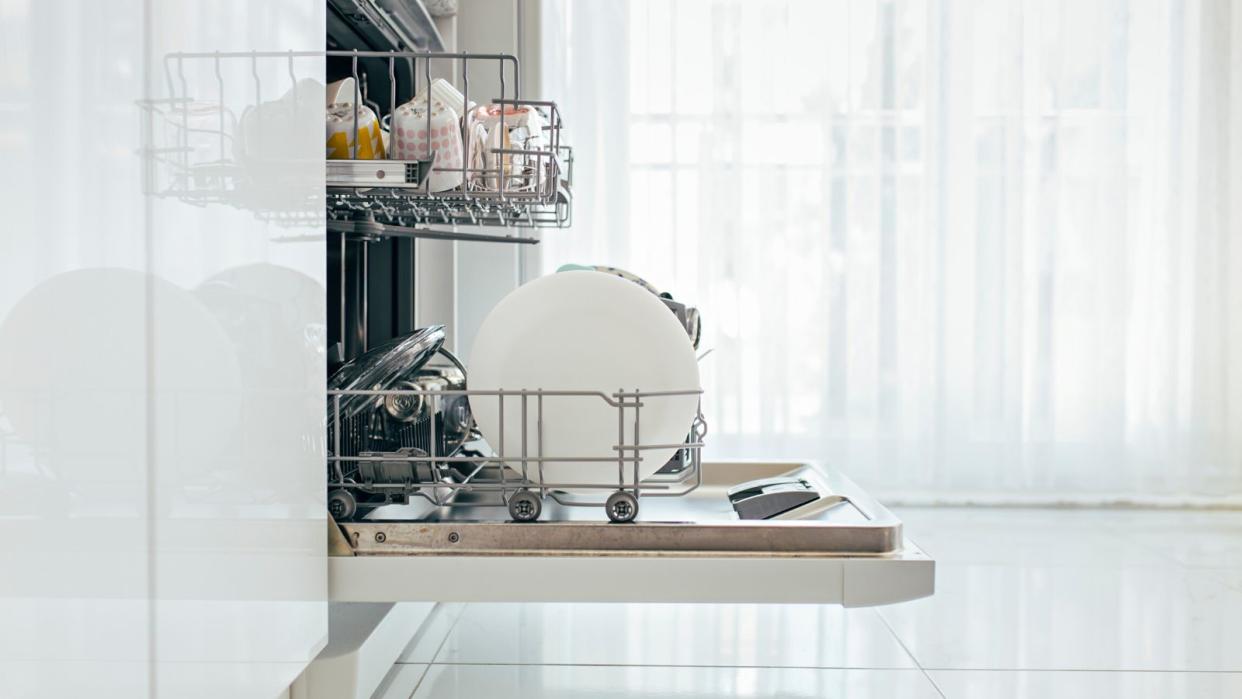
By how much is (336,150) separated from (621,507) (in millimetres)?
378

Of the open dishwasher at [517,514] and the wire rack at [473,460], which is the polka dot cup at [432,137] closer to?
the open dishwasher at [517,514]

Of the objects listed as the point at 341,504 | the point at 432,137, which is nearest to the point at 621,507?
the point at 341,504

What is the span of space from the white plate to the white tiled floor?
33 centimetres

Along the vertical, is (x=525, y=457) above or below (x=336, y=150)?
below

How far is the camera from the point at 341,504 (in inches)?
31.5

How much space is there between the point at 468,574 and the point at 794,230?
1781 mm

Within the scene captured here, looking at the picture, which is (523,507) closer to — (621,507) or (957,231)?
(621,507)

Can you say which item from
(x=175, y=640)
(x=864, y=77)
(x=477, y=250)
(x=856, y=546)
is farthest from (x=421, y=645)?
(x=864, y=77)

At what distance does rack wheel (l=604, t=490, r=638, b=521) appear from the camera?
78 cm

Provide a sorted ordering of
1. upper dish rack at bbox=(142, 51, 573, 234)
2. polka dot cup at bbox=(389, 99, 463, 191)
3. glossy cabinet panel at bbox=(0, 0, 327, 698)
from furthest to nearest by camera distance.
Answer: polka dot cup at bbox=(389, 99, 463, 191)
upper dish rack at bbox=(142, 51, 573, 234)
glossy cabinet panel at bbox=(0, 0, 327, 698)

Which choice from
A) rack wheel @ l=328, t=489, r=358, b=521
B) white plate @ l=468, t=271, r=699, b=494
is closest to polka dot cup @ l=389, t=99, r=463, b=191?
white plate @ l=468, t=271, r=699, b=494

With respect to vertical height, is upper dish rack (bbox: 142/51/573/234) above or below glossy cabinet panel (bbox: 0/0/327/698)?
above

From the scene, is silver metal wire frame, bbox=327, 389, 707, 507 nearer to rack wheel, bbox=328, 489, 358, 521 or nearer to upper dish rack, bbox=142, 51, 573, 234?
rack wheel, bbox=328, 489, 358, 521

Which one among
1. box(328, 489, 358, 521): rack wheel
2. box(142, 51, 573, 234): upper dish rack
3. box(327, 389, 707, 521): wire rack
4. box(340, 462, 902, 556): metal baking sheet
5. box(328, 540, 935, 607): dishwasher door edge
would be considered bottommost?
box(328, 540, 935, 607): dishwasher door edge
